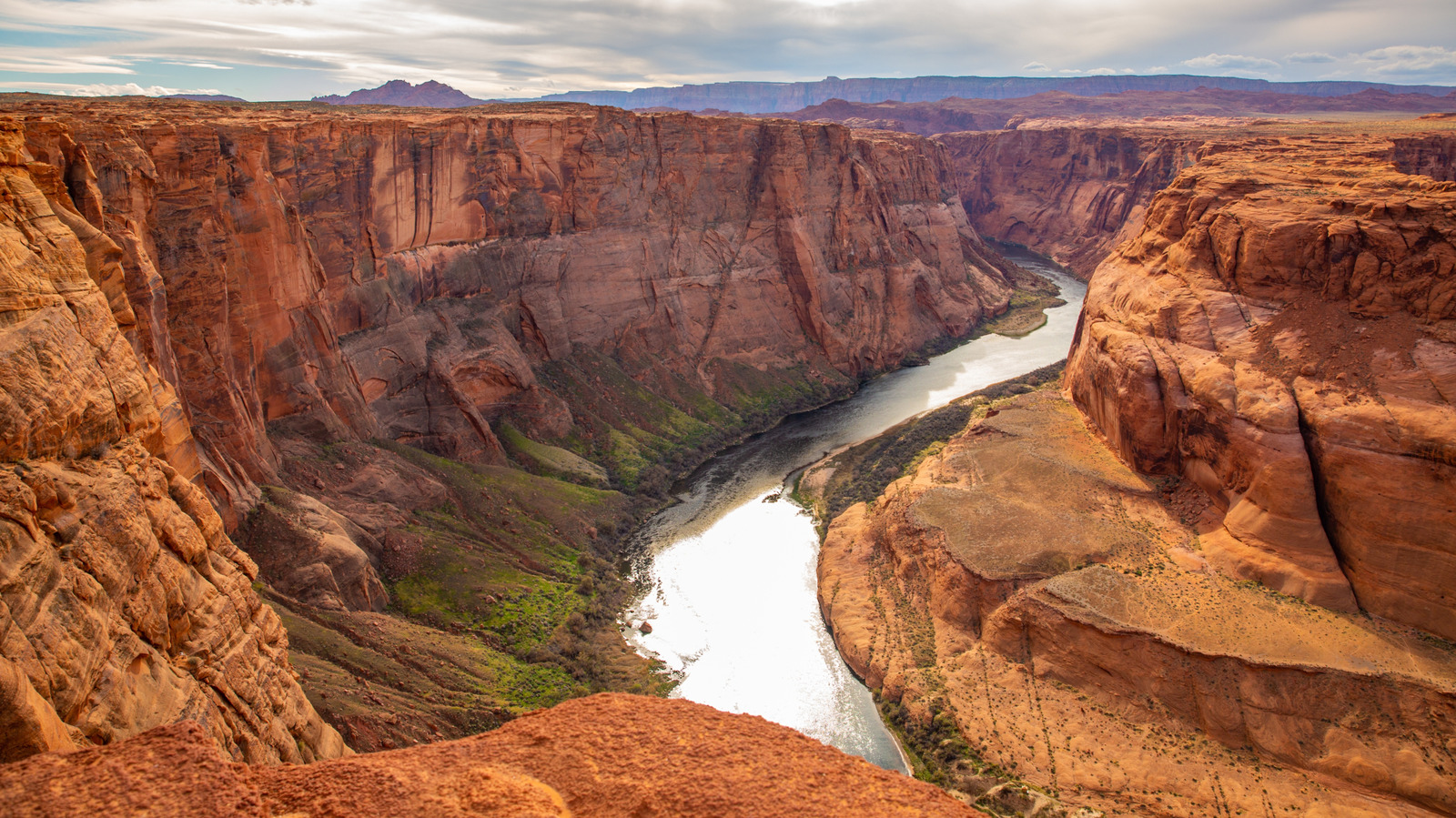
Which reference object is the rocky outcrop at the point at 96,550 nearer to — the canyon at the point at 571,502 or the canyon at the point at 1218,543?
the canyon at the point at 571,502

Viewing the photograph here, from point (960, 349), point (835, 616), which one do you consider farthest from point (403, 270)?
point (960, 349)

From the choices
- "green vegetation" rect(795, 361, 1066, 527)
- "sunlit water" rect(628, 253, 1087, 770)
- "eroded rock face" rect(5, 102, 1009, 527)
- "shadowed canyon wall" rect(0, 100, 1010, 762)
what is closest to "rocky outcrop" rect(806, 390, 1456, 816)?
"sunlit water" rect(628, 253, 1087, 770)

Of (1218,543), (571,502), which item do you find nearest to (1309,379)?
(1218,543)

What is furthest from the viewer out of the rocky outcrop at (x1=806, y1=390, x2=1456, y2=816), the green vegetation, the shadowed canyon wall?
the green vegetation

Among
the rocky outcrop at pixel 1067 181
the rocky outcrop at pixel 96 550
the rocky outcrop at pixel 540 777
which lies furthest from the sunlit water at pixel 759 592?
the rocky outcrop at pixel 1067 181

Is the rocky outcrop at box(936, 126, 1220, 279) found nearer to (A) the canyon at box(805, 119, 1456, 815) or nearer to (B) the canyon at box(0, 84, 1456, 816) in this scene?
(B) the canyon at box(0, 84, 1456, 816)

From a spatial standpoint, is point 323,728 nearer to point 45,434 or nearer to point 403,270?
point 45,434
